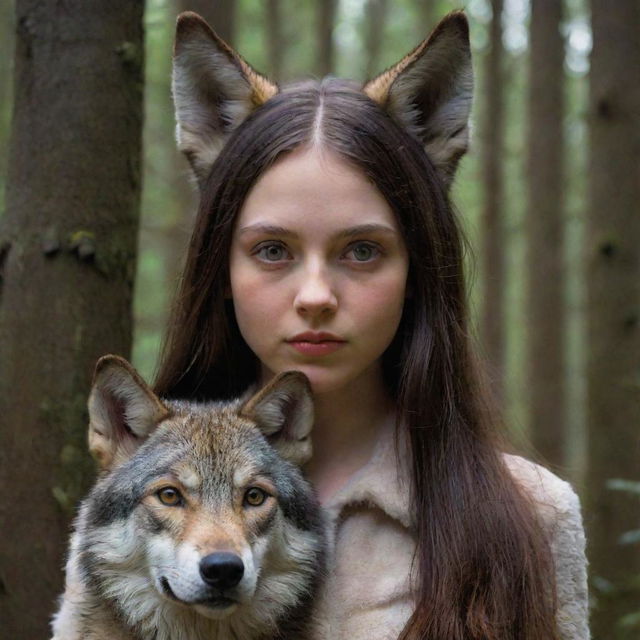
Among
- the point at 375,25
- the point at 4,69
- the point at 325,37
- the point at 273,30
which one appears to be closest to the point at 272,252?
the point at 4,69

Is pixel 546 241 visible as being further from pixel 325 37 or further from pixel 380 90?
pixel 380 90

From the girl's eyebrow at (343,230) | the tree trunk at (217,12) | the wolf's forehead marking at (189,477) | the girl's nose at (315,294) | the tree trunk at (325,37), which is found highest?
the tree trunk at (325,37)

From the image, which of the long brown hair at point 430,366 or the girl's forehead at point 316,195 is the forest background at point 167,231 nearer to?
the long brown hair at point 430,366

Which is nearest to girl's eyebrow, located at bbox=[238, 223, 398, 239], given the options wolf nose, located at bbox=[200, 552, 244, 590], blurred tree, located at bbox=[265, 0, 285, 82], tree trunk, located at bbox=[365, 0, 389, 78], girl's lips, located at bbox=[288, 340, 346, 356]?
girl's lips, located at bbox=[288, 340, 346, 356]

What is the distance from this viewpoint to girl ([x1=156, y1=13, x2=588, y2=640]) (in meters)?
3.34

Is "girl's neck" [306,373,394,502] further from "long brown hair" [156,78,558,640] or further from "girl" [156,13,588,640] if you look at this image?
"long brown hair" [156,78,558,640]

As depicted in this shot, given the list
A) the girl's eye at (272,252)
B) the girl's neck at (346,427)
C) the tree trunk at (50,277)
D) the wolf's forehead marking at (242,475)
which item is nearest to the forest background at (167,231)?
the tree trunk at (50,277)

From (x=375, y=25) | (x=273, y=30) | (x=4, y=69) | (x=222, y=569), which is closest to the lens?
(x=222, y=569)

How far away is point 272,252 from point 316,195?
298 mm

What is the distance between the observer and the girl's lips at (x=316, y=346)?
339cm

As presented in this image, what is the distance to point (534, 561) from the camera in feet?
11.0

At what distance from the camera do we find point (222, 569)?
9.76 ft

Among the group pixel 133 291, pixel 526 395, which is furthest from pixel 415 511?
pixel 526 395

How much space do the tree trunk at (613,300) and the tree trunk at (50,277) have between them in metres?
6.66
